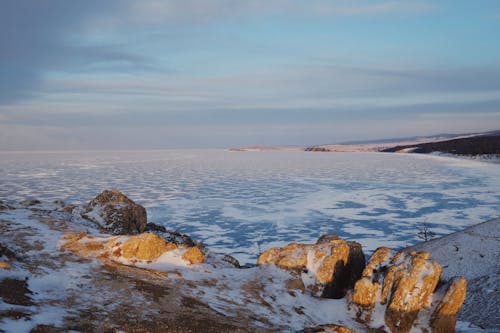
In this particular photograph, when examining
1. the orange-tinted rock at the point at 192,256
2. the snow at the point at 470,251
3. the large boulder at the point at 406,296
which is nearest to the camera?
the large boulder at the point at 406,296

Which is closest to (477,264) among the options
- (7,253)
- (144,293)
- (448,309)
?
(448,309)

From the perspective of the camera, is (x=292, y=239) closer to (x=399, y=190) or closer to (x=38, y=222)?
(x=38, y=222)

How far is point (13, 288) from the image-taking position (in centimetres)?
645

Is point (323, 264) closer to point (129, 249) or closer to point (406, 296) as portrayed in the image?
point (406, 296)

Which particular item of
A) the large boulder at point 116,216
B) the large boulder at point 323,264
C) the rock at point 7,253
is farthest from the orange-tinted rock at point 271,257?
the large boulder at point 116,216

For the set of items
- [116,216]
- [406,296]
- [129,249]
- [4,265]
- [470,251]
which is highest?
→ [4,265]

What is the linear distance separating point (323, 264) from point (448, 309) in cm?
285

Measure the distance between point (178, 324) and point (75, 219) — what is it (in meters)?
9.15

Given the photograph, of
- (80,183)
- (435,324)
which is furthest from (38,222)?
(80,183)

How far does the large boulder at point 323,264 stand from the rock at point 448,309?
216 cm

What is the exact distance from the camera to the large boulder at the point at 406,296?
840cm

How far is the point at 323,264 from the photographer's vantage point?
9.70m

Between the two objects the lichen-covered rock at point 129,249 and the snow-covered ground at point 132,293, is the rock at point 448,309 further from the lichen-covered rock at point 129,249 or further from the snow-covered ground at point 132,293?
the lichen-covered rock at point 129,249

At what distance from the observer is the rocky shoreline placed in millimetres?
6270
